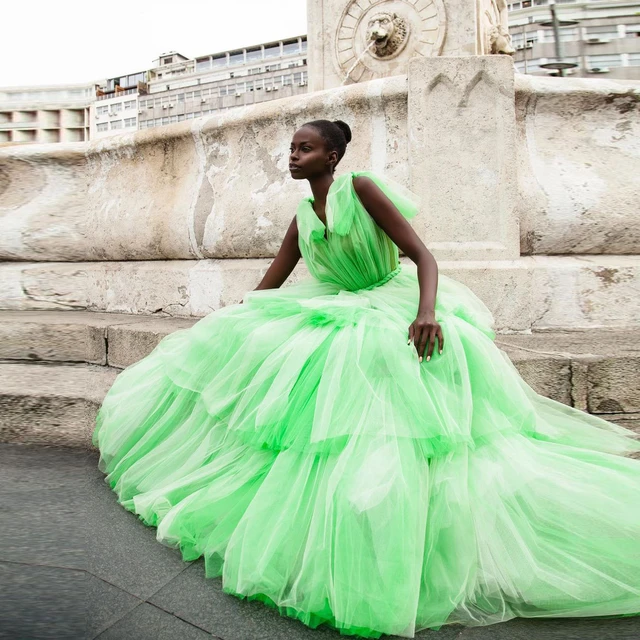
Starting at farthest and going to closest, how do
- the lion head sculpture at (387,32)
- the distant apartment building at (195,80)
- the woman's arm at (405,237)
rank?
1. the distant apartment building at (195,80)
2. the lion head sculpture at (387,32)
3. the woman's arm at (405,237)

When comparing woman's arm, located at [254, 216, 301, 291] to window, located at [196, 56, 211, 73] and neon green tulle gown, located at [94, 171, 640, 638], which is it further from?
window, located at [196, 56, 211, 73]

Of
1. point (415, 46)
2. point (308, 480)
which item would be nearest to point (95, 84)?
point (415, 46)

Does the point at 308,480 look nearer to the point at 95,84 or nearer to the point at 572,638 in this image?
the point at 572,638

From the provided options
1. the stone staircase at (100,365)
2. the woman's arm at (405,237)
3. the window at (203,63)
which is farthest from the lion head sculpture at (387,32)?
the window at (203,63)

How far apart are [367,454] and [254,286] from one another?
6.93 ft

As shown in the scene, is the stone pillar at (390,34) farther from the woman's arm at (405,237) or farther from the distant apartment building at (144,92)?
the distant apartment building at (144,92)

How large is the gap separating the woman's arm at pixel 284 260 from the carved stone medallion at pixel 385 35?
12.6 ft

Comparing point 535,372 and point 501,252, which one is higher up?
point 501,252

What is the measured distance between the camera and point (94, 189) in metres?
4.46

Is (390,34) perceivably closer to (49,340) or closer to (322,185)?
(322,185)

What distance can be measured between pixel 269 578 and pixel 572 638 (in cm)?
74

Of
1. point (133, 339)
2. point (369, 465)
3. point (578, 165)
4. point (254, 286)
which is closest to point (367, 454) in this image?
point (369, 465)

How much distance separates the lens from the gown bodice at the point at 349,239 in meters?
2.25

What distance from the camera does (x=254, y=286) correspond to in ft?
11.7
